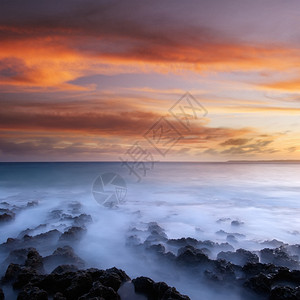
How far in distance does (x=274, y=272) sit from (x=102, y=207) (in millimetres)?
12691

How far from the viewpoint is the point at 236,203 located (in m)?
21.0

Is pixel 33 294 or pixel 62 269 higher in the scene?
pixel 33 294

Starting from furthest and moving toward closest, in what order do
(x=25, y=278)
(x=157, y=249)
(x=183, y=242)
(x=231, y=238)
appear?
(x=231, y=238)
(x=183, y=242)
(x=157, y=249)
(x=25, y=278)

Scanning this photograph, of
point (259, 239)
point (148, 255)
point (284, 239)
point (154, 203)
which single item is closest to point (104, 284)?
point (148, 255)

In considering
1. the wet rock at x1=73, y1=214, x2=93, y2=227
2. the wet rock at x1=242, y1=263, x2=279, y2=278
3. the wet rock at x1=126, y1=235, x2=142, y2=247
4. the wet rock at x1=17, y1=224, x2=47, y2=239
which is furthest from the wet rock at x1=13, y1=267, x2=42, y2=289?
the wet rock at x1=73, y1=214, x2=93, y2=227

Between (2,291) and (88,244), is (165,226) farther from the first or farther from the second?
(2,291)

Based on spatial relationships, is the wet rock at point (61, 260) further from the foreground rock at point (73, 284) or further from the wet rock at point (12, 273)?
the wet rock at point (12, 273)

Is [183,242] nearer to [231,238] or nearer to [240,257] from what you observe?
[240,257]

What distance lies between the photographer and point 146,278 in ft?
20.1

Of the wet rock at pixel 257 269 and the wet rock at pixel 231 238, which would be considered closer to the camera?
the wet rock at pixel 257 269

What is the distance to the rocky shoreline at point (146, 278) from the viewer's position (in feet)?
18.1

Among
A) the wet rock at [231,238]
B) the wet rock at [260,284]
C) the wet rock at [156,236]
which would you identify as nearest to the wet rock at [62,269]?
the wet rock at [156,236]

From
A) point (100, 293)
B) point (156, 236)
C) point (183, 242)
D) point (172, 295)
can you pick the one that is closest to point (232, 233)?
point (183, 242)

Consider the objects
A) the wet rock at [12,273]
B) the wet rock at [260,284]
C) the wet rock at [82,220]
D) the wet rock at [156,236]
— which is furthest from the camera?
the wet rock at [82,220]
